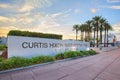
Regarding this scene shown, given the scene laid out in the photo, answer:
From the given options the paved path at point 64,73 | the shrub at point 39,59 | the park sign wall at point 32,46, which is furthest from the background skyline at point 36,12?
the paved path at point 64,73

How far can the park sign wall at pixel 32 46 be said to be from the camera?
1284cm

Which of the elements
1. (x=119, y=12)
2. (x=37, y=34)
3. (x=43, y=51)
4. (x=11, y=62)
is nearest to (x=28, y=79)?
(x=11, y=62)

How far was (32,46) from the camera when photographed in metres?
15.0

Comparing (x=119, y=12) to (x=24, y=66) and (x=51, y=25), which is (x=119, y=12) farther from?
(x=24, y=66)

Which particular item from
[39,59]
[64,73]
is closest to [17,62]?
[39,59]

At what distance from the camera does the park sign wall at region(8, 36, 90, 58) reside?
12.8 metres

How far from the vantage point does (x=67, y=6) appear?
20.3 meters

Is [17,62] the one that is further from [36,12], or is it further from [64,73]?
[36,12]

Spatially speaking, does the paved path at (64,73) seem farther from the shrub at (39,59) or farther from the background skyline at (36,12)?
the background skyline at (36,12)

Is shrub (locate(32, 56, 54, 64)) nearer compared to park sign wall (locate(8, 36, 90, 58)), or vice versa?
shrub (locate(32, 56, 54, 64))

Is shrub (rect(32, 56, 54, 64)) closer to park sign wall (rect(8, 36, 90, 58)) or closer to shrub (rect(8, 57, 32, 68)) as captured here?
shrub (rect(8, 57, 32, 68))

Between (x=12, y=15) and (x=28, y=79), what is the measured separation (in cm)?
1023

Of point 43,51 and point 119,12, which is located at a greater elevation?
point 119,12

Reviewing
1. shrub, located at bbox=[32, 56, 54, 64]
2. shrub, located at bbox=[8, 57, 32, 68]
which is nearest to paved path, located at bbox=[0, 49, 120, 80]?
shrub, located at bbox=[8, 57, 32, 68]
